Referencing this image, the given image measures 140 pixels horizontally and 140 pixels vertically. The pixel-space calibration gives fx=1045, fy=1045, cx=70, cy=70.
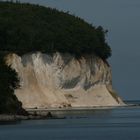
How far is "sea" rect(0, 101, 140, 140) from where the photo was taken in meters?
94.0

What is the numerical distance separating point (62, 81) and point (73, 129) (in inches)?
2643

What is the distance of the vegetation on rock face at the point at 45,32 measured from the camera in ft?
542

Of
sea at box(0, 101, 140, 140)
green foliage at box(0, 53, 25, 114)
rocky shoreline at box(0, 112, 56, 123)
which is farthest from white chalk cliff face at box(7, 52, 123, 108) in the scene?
green foliage at box(0, 53, 25, 114)

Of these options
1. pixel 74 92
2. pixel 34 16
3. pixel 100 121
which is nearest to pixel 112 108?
pixel 74 92

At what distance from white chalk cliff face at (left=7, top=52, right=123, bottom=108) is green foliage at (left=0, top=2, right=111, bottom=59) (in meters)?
1.60

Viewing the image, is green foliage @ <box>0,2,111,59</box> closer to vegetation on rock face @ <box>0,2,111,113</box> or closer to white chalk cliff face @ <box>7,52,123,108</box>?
vegetation on rock face @ <box>0,2,111,113</box>

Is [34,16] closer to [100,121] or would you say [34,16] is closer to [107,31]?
[107,31]

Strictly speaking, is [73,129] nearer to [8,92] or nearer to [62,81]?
[8,92]

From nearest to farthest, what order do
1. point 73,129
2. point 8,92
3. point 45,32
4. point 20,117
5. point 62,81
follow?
point 73,129 → point 20,117 → point 8,92 → point 45,32 → point 62,81

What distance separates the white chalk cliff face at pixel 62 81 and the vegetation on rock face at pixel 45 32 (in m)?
1.51

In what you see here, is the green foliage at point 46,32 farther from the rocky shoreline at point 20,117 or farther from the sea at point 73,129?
the rocky shoreline at point 20,117

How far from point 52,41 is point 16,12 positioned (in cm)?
909

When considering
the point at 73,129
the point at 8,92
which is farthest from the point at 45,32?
the point at 73,129

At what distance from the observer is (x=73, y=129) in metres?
106
